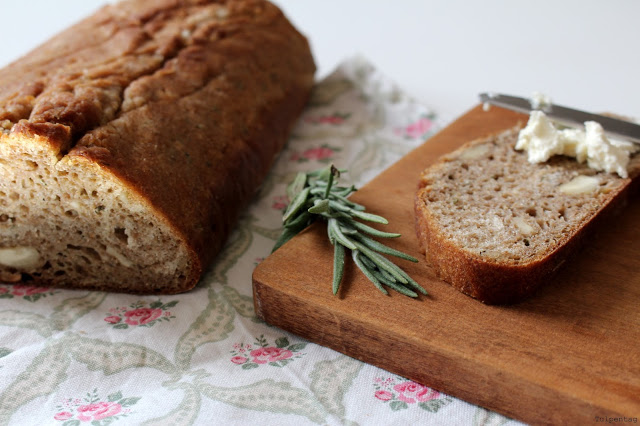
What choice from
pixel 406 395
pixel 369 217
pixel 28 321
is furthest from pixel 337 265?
pixel 28 321

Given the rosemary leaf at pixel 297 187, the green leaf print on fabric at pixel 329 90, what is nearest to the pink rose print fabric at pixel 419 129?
the green leaf print on fabric at pixel 329 90

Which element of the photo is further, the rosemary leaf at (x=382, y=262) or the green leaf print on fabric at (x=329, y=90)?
the green leaf print on fabric at (x=329, y=90)

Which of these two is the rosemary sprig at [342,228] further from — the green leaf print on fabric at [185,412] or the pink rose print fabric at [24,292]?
the pink rose print fabric at [24,292]

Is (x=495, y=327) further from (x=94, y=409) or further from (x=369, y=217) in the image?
(x=94, y=409)

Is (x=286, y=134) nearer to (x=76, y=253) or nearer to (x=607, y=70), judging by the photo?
(x=76, y=253)

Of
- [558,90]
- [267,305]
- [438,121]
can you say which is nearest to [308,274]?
[267,305]
